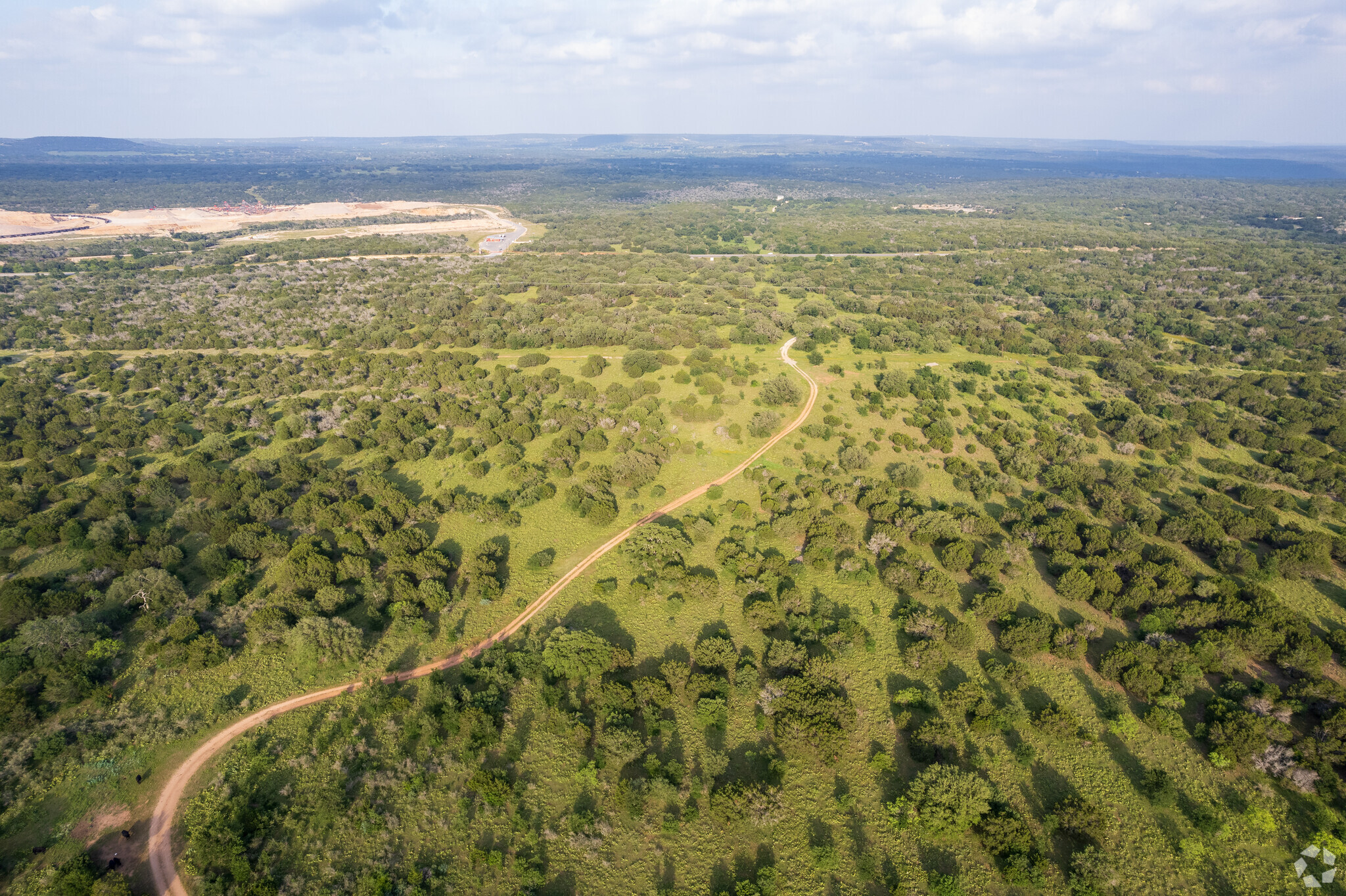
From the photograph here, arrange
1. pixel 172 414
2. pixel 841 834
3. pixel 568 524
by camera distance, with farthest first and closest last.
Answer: pixel 172 414 → pixel 568 524 → pixel 841 834

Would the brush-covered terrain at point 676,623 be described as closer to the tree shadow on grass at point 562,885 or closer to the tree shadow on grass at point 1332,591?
the tree shadow on grass at point 562,885

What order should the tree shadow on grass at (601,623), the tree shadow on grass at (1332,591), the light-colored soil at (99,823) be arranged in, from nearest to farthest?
the light-colored soil at (99,823) → the tree shadow on grass at (601,623) → the tree shadow on grass at (1332,591)

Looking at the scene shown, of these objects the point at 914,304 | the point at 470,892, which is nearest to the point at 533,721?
the point at 470,892

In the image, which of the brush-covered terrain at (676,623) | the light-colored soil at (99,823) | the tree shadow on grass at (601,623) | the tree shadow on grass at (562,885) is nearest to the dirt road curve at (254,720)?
the brush-covered terrain at (676,623)

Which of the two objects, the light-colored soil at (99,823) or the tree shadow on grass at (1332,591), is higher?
the tree shadow on grass at (1332,591)

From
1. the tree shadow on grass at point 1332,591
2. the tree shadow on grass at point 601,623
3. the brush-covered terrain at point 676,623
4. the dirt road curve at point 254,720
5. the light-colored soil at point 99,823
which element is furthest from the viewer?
the tree shadow on grass at point 1332,591

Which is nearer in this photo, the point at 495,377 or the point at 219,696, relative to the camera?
the point at 219,696

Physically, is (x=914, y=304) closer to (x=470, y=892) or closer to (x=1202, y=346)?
(x=1202, y=346)

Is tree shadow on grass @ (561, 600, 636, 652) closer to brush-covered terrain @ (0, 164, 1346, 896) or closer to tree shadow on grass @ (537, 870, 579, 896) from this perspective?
brush-covered terrain @ (0, 164, 1346, 896)
